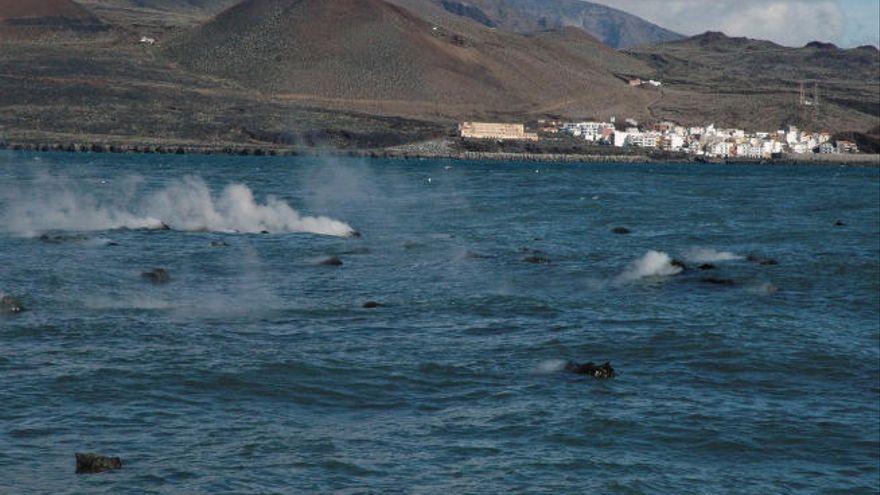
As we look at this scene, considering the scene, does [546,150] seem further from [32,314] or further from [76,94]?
[32,314]

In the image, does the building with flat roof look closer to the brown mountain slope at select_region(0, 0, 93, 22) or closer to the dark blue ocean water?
the brown mountain slope at select_region(0, 0, 93, 22)

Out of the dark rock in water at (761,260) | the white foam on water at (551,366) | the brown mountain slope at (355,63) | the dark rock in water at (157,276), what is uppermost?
the brown mountain slope at (355,63)

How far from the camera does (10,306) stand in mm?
20984

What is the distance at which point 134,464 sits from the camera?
12.3 metres

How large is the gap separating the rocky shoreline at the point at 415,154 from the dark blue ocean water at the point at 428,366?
3559 inches

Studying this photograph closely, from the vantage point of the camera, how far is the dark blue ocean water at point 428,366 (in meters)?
12.9

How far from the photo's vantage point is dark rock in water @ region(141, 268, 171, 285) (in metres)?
25.7

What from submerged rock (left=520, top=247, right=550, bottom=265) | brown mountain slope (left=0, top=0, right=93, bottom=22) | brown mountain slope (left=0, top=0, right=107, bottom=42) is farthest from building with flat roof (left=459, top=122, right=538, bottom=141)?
submerged rock (left=520, top=247, right=550, bottom=265)

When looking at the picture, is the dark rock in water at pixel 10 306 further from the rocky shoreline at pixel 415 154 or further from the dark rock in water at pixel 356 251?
the rocky shoreline at pixel 415 154

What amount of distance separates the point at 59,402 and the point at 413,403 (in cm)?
417

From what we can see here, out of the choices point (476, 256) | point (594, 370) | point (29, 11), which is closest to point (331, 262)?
point (476, 256)

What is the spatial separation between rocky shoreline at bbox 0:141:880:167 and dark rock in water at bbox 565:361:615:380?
112273mm

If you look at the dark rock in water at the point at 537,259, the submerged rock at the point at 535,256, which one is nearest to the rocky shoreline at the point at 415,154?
the submerged rock at the point at 535,256

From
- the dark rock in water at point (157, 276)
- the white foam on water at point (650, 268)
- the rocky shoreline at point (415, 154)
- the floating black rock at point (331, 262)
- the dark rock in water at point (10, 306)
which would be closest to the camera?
the dark rock in water at point (10, 306)
